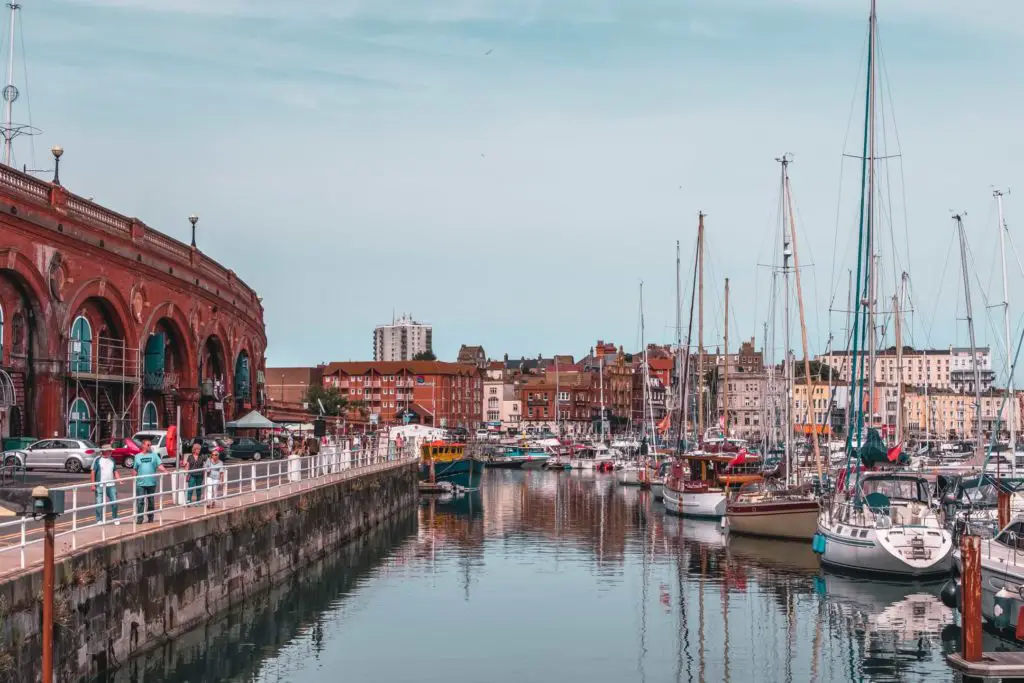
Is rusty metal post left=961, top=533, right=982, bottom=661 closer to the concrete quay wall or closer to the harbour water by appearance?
the harbour water

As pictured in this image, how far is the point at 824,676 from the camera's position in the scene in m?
28.5

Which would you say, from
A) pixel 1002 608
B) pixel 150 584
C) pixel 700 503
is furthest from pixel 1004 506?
pixel 700 503

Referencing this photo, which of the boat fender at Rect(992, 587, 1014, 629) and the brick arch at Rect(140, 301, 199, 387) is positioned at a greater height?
the brick arch at Rect(140, 301, 199, 387)

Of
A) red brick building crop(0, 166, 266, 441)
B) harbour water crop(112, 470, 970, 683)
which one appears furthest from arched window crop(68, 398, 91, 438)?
harbour water crop(112, 470, 970, 683)

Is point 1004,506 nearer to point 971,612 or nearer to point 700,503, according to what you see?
point 971,612

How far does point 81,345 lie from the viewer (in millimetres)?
55000

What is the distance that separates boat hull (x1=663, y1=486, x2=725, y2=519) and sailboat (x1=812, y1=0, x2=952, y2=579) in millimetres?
15352

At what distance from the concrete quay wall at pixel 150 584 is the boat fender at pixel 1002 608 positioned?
18.2 metres

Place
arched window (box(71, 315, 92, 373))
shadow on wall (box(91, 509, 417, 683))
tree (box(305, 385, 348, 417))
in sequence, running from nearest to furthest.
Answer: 1. shadow on wall (box(91, 509, 417, 683))
2. arched window (box(71, 315, 92, 373))
3. tree (box(305, 385, 348, 417))

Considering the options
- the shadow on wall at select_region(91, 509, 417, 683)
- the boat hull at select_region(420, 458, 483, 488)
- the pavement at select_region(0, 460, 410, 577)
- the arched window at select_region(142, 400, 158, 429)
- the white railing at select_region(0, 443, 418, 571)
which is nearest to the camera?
the pavement at select_region(0, 460, 410, 577)

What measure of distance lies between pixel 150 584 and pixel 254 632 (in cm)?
557

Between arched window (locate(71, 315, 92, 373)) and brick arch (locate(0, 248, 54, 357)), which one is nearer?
brick arch (locate(0, 248, 54, 357))

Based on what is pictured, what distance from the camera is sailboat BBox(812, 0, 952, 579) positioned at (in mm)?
39438

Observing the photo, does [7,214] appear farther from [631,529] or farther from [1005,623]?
[1005,623]
